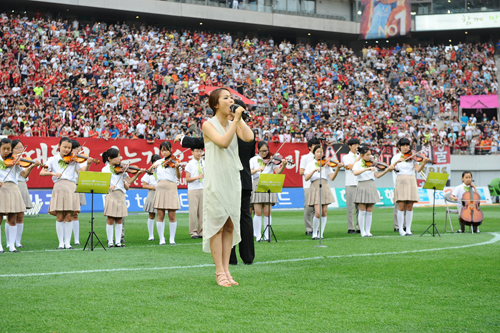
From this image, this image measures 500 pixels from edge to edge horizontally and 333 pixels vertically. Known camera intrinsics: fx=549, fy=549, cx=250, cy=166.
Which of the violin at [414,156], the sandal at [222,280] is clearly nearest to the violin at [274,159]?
the violin at [414,156]

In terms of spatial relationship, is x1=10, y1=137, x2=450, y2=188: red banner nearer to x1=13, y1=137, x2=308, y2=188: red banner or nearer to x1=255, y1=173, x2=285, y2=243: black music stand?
x1=13, y1=137, x2=308, y2=188: red banner

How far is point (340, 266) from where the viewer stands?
7.21m

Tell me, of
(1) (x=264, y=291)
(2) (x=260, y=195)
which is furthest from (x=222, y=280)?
(2) (x=260, y=195)

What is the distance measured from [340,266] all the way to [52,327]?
406 cm

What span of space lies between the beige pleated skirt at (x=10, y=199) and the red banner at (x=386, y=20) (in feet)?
120

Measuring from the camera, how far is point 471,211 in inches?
524

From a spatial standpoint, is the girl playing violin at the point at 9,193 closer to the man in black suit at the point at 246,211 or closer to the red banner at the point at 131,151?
the man in black suit at the point at 246,211

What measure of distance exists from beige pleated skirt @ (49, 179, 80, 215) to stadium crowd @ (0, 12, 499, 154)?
11840mm

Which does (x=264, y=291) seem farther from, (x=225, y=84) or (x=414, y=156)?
(x=225, y=84)

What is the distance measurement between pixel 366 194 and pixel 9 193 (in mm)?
7656

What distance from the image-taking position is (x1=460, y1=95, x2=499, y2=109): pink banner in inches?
1494

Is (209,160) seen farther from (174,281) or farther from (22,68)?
(22,68)

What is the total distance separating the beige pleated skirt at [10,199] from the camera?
386 inches

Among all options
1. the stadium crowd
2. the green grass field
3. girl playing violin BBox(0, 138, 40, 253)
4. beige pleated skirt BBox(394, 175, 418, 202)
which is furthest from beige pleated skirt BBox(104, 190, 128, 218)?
the stadium crowd
